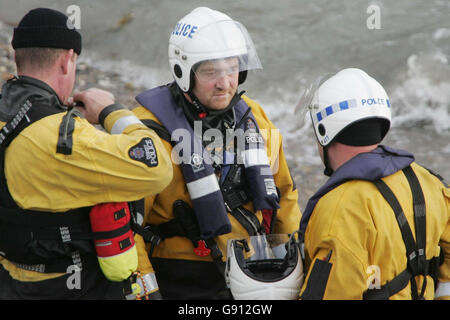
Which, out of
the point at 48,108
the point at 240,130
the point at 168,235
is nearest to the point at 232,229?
the point at 168,235

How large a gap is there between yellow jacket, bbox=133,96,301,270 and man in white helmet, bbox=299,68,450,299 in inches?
29.3

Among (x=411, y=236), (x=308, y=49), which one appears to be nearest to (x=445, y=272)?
(x=411, y=236)

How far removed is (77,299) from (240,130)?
139 cm

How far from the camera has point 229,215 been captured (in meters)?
3.29

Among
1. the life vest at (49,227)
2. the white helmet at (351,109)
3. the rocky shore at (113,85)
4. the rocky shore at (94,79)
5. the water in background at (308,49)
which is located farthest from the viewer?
the rocky shore at (94,79)

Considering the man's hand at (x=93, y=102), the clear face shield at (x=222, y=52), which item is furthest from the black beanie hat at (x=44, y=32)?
the clear face shield at (x=222, y=52)

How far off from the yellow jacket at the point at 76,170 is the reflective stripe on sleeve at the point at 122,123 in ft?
0.34

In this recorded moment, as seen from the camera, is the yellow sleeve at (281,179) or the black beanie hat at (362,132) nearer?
the black beanie hat at (362,132)

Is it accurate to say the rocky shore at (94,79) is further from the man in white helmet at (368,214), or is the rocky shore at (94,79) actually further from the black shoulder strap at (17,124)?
the man in white helmet at (368,214)

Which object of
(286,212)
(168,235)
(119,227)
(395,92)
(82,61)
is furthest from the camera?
(82,61)

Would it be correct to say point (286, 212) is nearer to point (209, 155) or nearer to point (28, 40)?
point (209, 155)

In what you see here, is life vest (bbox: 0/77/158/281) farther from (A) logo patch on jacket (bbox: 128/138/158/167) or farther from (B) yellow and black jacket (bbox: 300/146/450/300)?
(B) yellow and black jacket (bbox: 300/146/450/300)

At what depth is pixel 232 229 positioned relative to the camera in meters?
3.28

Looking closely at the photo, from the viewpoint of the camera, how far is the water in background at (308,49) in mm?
8258
